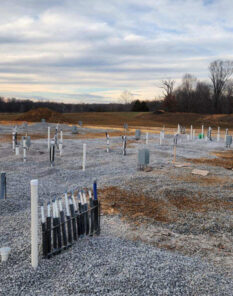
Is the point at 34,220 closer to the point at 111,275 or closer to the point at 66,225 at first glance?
the point at 66,225

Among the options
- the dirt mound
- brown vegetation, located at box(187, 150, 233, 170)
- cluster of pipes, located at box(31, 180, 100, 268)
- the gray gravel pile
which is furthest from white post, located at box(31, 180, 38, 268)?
the dirt mound

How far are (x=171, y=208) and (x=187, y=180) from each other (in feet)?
10.5

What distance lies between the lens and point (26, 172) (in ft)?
41.4

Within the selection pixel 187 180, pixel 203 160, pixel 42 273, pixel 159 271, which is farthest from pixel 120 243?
pixel 203 160

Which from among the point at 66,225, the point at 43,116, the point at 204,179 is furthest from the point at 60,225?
the point at 43,116

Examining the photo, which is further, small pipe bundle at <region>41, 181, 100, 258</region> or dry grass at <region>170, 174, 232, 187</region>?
dry grass at <region>170, 174, 232, 187</region>

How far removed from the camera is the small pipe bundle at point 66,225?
508cm

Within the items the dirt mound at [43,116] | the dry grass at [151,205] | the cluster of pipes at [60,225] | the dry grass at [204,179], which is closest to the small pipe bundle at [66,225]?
the cluster of pipes at [60,225]

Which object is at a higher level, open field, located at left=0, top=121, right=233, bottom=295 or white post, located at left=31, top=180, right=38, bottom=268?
white post, located at left=31, top=180, right=38, bottom=268

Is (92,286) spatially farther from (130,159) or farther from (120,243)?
(130,159)

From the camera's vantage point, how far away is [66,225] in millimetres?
5715

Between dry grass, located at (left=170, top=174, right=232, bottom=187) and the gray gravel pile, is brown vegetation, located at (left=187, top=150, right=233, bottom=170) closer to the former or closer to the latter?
dry grass, located at (left=170, top=174, right=232, bottom=187)

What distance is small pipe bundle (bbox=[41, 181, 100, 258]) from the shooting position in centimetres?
508

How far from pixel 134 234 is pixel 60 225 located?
2078mm
